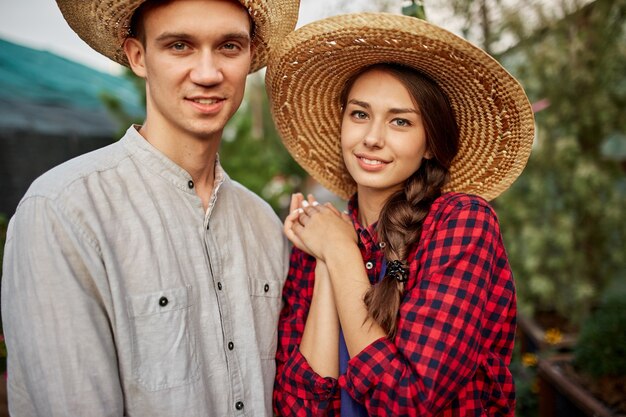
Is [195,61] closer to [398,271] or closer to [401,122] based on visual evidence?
[401,122]

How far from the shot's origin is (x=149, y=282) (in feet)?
5.58

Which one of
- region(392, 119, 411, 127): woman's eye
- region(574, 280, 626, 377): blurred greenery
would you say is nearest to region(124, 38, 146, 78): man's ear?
region(392, 119, 411, 127): woman's eye

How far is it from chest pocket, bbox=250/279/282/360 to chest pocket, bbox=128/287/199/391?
342 mm

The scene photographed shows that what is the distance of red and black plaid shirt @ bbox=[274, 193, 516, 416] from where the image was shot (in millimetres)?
1663

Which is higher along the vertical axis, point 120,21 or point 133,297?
point 120,21

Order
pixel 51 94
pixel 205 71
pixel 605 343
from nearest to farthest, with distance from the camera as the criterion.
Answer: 1. pixel 205 71
2. pixel 605 343
3. pixel 51 94

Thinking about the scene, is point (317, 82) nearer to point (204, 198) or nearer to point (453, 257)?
point (204, 198)

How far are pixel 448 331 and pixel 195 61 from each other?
1.17m

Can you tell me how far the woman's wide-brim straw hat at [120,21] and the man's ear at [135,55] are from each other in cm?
4

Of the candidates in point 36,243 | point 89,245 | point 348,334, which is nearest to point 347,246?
point 348,334

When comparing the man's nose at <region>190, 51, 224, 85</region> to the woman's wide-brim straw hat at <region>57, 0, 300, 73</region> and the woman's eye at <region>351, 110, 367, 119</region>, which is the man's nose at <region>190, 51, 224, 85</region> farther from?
the woman's eye at <region>351, 110, 367, 119</region>

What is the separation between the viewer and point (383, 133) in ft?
6.55

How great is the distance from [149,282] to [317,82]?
109 cm

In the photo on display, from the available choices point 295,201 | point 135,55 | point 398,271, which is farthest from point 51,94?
point 398,271
